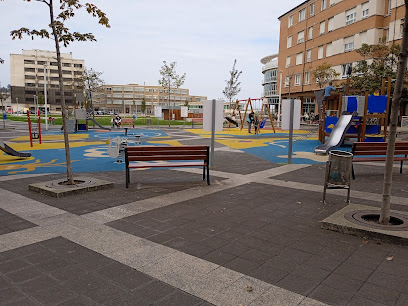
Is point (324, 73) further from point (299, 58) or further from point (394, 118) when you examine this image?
point (394, 118)

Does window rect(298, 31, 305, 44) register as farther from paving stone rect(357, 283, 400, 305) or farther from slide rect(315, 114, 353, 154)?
paving stone rect(357, 283, 400, 305)

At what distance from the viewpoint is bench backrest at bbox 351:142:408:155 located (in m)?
9.18

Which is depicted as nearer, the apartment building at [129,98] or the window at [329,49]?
the window at [329,49]

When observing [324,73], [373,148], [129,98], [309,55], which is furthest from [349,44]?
[129,98]

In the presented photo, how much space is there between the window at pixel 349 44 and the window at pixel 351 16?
191 cm

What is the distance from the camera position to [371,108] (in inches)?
676

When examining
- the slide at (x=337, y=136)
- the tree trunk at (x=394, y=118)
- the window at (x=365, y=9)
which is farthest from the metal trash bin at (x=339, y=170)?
the window at (x=365, y=9)

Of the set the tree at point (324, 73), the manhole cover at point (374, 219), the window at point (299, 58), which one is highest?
the window at point (299, 58)

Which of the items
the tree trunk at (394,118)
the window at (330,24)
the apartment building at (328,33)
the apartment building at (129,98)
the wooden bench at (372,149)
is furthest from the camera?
the apartment building at (129,98)

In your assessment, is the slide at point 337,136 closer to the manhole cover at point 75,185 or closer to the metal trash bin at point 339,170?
the metal trash bin at point 339,170

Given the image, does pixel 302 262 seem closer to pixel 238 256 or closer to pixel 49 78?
pixel 238 256

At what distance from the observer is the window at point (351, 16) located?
40.6m

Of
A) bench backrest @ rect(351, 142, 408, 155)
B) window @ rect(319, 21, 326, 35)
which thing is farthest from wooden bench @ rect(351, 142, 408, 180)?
window @ rect(319, 21, 326, 35)

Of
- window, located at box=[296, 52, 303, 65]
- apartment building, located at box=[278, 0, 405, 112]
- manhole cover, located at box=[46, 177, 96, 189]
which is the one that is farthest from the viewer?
window, located at box=[296, 52, 303, 65]
